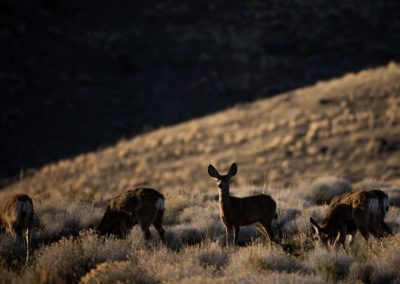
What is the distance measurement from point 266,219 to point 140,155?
874 inches

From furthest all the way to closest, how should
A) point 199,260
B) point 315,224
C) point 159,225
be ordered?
point 159,225, point 315,224, point 199,260

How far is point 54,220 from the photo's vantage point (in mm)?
13219

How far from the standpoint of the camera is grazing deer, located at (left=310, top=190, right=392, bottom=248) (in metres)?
10.7

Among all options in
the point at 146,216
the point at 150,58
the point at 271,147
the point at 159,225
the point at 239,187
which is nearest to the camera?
the point at 146,216

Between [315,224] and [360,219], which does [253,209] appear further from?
[360,219]

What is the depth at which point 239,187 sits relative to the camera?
22.1 meters

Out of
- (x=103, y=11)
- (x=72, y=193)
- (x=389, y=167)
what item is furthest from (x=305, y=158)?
(x=103, y=11)

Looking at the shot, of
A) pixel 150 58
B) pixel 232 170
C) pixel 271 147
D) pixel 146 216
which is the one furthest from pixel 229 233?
pixel 150 58

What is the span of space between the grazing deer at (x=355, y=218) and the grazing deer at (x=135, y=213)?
2.90 m

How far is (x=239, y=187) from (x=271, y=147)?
26.1 feet

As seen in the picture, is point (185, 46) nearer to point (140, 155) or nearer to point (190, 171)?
point (140, 155)

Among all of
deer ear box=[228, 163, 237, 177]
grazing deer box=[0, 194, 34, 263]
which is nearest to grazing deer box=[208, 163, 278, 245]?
Answer: deer ear box=[228, 163, 237, 177]

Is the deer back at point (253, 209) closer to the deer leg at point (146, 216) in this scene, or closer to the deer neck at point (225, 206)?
the deer neck at point (225, 206)

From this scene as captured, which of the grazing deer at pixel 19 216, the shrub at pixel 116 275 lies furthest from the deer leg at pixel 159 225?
the shrub at pixel 116 275
